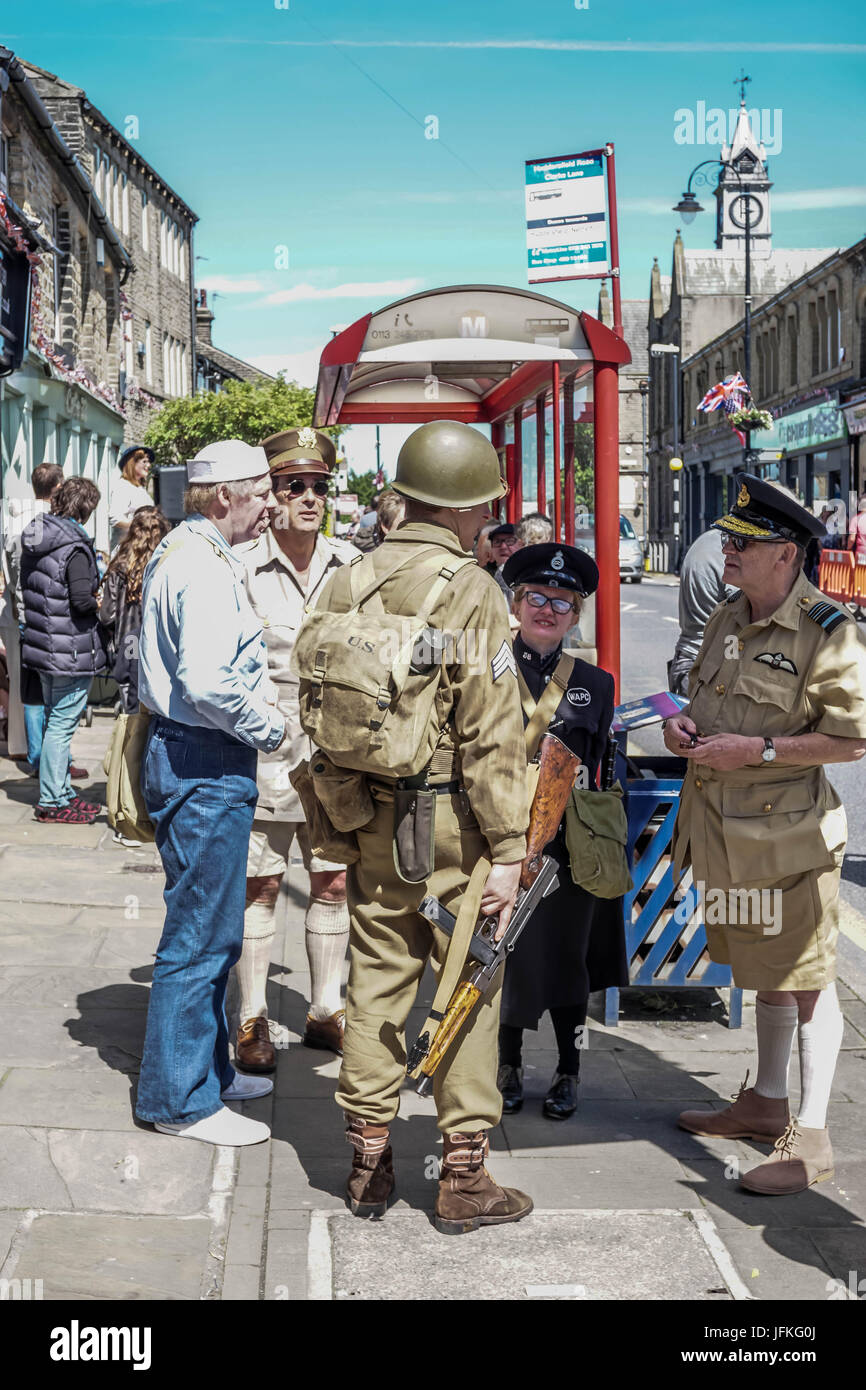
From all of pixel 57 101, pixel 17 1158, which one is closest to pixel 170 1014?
pixel 17 1158

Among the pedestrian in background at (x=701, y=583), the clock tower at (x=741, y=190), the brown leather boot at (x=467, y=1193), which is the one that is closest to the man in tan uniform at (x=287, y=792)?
the brown leather boot at (x=467, y=1193)

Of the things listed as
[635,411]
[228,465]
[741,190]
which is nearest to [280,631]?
[228,465]

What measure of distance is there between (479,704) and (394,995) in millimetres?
818

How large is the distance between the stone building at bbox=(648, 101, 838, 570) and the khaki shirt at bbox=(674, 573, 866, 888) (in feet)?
212

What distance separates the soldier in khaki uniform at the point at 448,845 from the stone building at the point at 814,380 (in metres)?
32.6

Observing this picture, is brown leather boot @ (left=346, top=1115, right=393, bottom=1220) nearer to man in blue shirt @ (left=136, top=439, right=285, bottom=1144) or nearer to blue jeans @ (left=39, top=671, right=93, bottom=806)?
man in blue shirt @ (left=136, top=439, right=285, bottom=1144)

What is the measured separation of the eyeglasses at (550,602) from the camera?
14.1ft

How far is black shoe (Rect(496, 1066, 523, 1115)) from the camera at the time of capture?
177 inches

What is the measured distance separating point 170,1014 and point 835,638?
2.18 m

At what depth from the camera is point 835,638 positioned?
12.7ft

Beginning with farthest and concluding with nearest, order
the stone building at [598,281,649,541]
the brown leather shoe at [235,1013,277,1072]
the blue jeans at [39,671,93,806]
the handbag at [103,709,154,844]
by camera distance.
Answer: the stone building at [598,281,649,541] < the blue jeans at [39,671,93,806] < the brown leather shoe at [235,1013,277,1072] < the handbag at [103,709,154,844]

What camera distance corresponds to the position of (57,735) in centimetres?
841

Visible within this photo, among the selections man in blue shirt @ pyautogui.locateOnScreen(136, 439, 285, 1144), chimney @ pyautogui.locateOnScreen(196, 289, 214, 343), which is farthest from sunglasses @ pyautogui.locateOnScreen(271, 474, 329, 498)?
chimney @ pyautogui.locateOnScreen(196, 289, 214, 343)

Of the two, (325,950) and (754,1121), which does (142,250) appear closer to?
(325,950)
